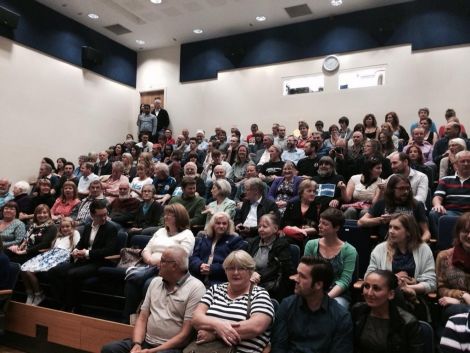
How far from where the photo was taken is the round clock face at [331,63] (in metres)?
7.58

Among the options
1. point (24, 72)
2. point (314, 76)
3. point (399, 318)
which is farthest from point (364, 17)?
point (399, 318)

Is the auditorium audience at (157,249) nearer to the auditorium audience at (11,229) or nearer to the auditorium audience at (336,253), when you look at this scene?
the auditorium audience at (336,253)

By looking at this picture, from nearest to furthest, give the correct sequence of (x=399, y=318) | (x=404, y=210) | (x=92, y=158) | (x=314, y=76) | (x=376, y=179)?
(x=399, y=318)
(x=404, y=210)
(x=376, y=179)
(x=92, y=158)
(x=314, y=76)

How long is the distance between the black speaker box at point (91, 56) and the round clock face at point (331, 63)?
4.71 metres

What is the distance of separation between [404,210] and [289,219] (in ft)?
2.89

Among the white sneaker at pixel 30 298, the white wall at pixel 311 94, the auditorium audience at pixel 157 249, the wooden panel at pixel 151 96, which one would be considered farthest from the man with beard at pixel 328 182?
the wooden panel at pixel 151 96

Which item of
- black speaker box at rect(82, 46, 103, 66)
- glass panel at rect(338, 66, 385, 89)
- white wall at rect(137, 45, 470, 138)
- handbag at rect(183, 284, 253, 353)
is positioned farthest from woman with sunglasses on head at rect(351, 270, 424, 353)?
black speaker box at rect(82, 46, 103, 66)

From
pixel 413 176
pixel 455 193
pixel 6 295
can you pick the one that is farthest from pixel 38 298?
pixel 455 193

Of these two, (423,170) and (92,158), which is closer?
(423,170)

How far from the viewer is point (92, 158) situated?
7059 millimetres

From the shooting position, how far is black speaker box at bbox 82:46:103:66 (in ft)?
26.5

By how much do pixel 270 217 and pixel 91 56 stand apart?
6959mm

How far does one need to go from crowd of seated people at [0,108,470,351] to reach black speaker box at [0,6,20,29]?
3.14m

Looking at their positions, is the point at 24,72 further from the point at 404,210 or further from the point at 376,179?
the point at 404,210
